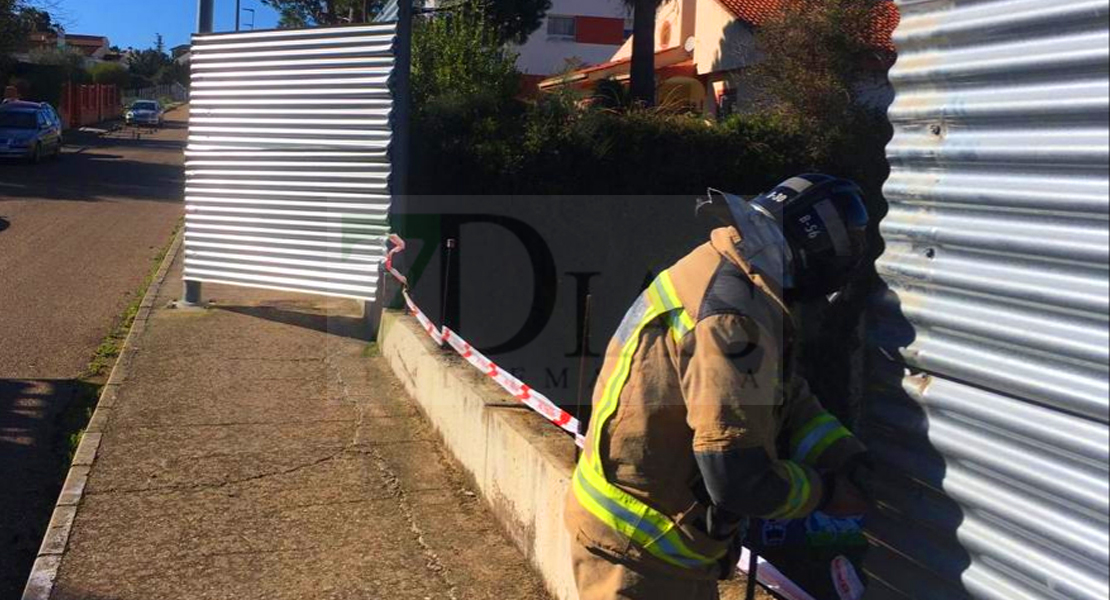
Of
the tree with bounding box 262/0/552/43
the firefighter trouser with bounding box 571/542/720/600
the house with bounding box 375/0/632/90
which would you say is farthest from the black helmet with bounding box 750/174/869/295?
the house with bounding box 375/0/632/90

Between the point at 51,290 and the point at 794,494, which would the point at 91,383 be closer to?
the point at 51,290

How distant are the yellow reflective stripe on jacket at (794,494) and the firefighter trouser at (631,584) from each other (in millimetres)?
402

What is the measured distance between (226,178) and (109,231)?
29.0ft

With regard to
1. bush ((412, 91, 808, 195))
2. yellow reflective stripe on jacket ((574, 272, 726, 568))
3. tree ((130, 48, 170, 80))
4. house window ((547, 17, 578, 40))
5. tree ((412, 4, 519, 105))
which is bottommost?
yellow reflective stripe on jacket ((574, 272, 726, 568))

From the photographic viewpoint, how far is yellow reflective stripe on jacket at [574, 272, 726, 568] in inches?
109

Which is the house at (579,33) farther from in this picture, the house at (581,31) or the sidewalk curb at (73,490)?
the sidewalk curb at (73,490)

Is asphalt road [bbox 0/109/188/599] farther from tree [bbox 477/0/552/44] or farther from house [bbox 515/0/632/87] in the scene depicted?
house [bbox 515/0/632/87]

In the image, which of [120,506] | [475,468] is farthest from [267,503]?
[475,468]

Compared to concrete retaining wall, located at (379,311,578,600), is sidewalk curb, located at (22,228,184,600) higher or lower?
lower

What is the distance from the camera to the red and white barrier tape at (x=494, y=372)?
217 inches

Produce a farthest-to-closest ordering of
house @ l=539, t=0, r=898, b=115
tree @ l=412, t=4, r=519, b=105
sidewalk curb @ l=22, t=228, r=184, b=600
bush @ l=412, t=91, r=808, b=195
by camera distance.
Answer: house @ l=539, t=0, r=898, b=115 → tree @ l=412, t=4, r=519, b=105 → bush @ l=412, t=91, r=808, b=195 → sidewalk curb @ l=22, t=228, r=184, b=600

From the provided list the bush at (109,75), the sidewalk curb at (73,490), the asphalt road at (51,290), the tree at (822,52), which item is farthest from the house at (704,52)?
the bush at (109,75)

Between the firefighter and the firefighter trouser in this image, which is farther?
the firefighter trouser

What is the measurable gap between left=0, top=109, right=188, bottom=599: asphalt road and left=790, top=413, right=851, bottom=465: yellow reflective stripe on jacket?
3.98 m
